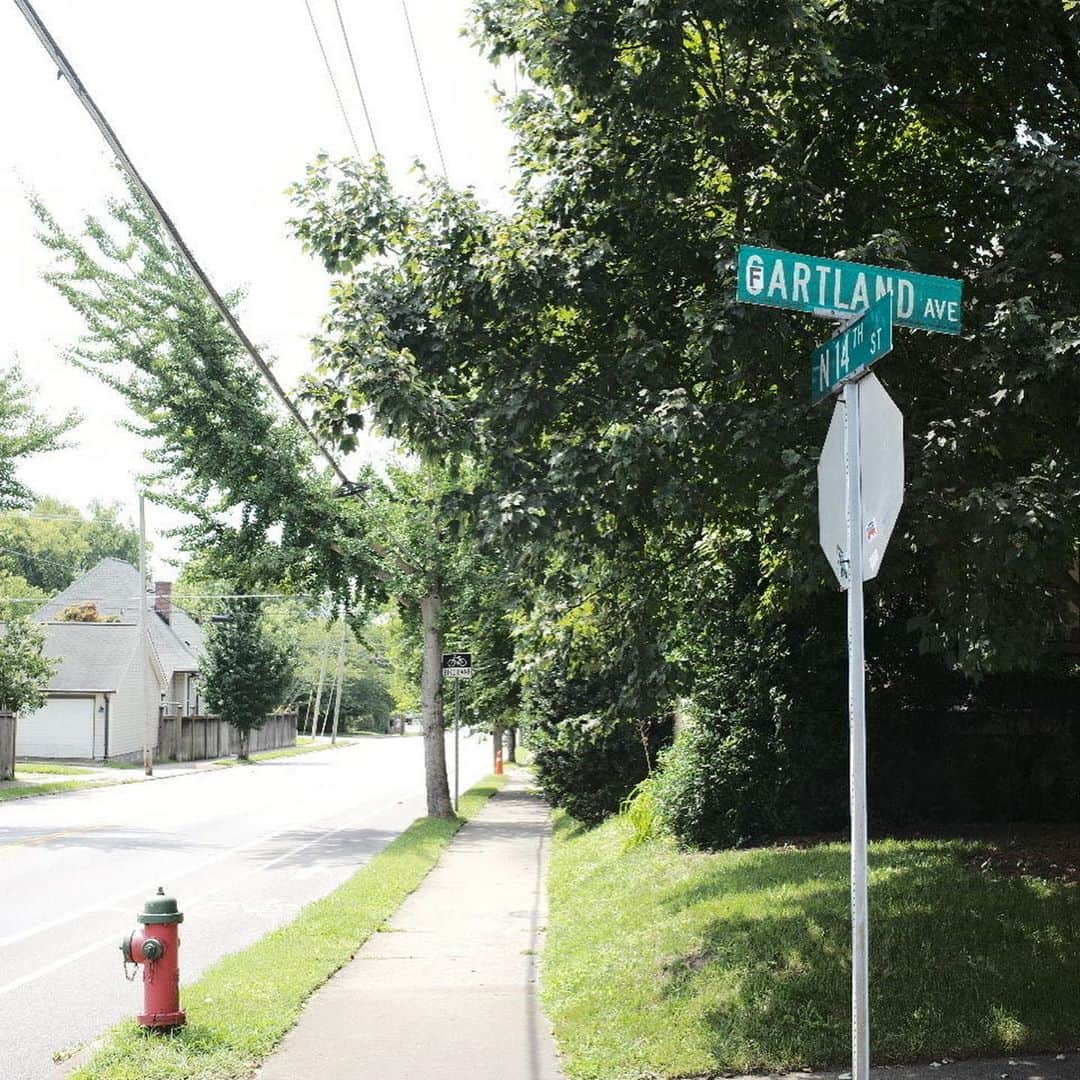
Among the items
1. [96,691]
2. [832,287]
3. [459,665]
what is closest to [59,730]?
[96,691]

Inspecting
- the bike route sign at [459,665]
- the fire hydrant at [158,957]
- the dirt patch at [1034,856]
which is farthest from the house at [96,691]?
the fire hydrant at [158,957]

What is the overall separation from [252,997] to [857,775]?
5116 millimetres

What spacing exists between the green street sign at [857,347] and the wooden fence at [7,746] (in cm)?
3392

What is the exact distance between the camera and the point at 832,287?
486cm

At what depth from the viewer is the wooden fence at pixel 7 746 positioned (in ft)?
113

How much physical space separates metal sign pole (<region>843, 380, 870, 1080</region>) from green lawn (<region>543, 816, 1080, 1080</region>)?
7.71ft

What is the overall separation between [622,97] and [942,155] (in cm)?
319

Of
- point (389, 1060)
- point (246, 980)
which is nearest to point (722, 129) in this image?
point (389, 1060)

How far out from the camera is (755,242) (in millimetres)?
7695

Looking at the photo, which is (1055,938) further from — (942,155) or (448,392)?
(942,155)

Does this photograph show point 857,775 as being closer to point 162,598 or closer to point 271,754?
point 271,754

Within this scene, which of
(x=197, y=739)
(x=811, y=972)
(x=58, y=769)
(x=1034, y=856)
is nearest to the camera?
(x=811, y=972)

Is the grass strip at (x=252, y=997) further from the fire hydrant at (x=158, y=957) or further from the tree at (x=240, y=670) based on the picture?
the tree at (x=240, y=670)

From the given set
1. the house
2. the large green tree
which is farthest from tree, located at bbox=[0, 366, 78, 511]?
the large green tree
